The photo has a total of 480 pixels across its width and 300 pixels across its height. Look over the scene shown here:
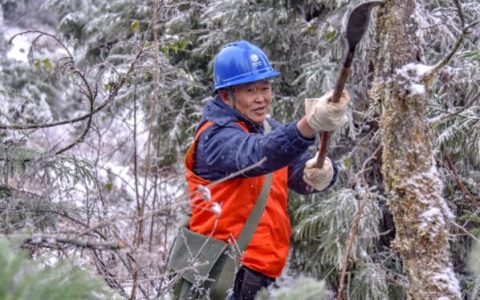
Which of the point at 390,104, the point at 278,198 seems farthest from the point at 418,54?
the point at 278,198

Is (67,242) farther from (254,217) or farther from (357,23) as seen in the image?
(254,217)

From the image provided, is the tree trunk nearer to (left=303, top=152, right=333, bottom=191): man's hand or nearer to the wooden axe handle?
the wooden axe handle

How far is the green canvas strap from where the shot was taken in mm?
2924

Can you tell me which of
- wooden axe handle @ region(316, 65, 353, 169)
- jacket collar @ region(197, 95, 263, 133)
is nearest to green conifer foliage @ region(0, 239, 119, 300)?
wooden axe handle @ region(316, 65, 353, 169)

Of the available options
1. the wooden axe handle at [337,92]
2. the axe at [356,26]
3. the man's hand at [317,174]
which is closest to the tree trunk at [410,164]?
the wooden axe handle at [337,92]

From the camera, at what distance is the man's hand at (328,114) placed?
93.8 inches

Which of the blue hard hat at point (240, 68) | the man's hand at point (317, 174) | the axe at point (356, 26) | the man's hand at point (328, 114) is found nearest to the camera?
the axe at point (356, 26)

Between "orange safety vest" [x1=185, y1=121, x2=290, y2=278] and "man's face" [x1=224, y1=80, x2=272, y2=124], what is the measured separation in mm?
105

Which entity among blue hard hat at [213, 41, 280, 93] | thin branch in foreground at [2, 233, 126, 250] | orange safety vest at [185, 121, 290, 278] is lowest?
orange safety vest at [185, 121, 290, 278]

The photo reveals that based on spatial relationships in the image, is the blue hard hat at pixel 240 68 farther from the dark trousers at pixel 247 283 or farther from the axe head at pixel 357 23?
the axe head at pixel 357 23

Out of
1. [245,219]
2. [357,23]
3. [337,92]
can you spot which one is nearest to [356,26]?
[357,23]

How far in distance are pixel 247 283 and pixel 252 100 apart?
0.95 metres

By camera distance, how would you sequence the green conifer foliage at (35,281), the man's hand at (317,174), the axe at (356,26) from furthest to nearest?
the man's hand at (317,174)
the axe at (356,26)
the green conifer foliage at (35,281)

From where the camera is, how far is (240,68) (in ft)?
10.4
